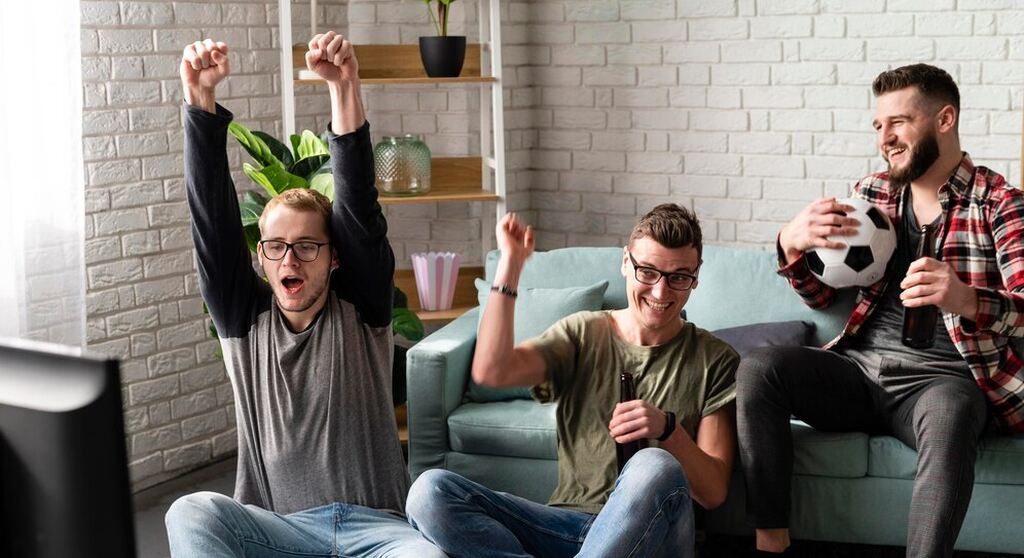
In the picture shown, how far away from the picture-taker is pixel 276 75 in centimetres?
417

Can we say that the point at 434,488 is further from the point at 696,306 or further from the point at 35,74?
the point at 35,74

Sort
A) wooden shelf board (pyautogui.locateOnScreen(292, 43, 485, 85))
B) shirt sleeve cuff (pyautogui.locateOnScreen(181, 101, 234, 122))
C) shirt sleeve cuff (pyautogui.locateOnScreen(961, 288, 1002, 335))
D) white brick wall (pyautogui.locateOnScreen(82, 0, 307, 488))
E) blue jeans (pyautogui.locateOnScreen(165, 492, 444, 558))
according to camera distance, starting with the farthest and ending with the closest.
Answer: wooden shelf board (pyautogui.locateOnScreen(292, 43, 485, 85)) → white brick wall (pyautogui.locateOnScreen(82, 0, 307, 488)) → shirt sleeve cuff (pyautogui.locateOnScreen(961, 288, 1002, 335)) → shirt sleeve cuff (pyautogui.locateOnScreen(181, 101, 234, 122)) → blue jeans (pyautogui.locateOnScreen(165, 492, 444, 558))

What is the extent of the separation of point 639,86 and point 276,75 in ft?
4.19

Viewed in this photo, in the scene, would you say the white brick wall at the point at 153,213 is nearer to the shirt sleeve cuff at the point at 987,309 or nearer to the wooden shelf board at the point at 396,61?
the wooden shelf board at the point at 396,61

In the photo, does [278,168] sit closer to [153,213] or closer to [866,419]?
[153,213]

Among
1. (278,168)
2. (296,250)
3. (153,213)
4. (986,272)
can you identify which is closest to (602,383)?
(296,250)

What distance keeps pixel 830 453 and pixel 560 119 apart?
209 centimetres

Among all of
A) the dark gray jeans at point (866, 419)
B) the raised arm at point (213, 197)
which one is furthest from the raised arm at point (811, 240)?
the raised arm at point (213, 197)

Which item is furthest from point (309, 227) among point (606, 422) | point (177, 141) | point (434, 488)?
point (177, 141)

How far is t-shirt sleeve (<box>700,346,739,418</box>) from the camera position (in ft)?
8.39

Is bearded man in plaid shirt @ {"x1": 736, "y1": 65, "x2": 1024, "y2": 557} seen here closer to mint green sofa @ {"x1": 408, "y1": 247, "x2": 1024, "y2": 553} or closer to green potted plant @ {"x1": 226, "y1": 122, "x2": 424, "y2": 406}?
mint green sofa @ {"x1": 408, "y1": 247, "x2": 1024, "y2": 553}

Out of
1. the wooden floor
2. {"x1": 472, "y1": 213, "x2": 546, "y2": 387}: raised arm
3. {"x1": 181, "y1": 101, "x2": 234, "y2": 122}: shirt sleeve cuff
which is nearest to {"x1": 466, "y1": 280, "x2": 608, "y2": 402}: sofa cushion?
the wooden floor

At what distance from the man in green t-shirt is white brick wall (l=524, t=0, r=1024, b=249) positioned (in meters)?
1.78

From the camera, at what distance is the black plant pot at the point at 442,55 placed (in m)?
3.94
